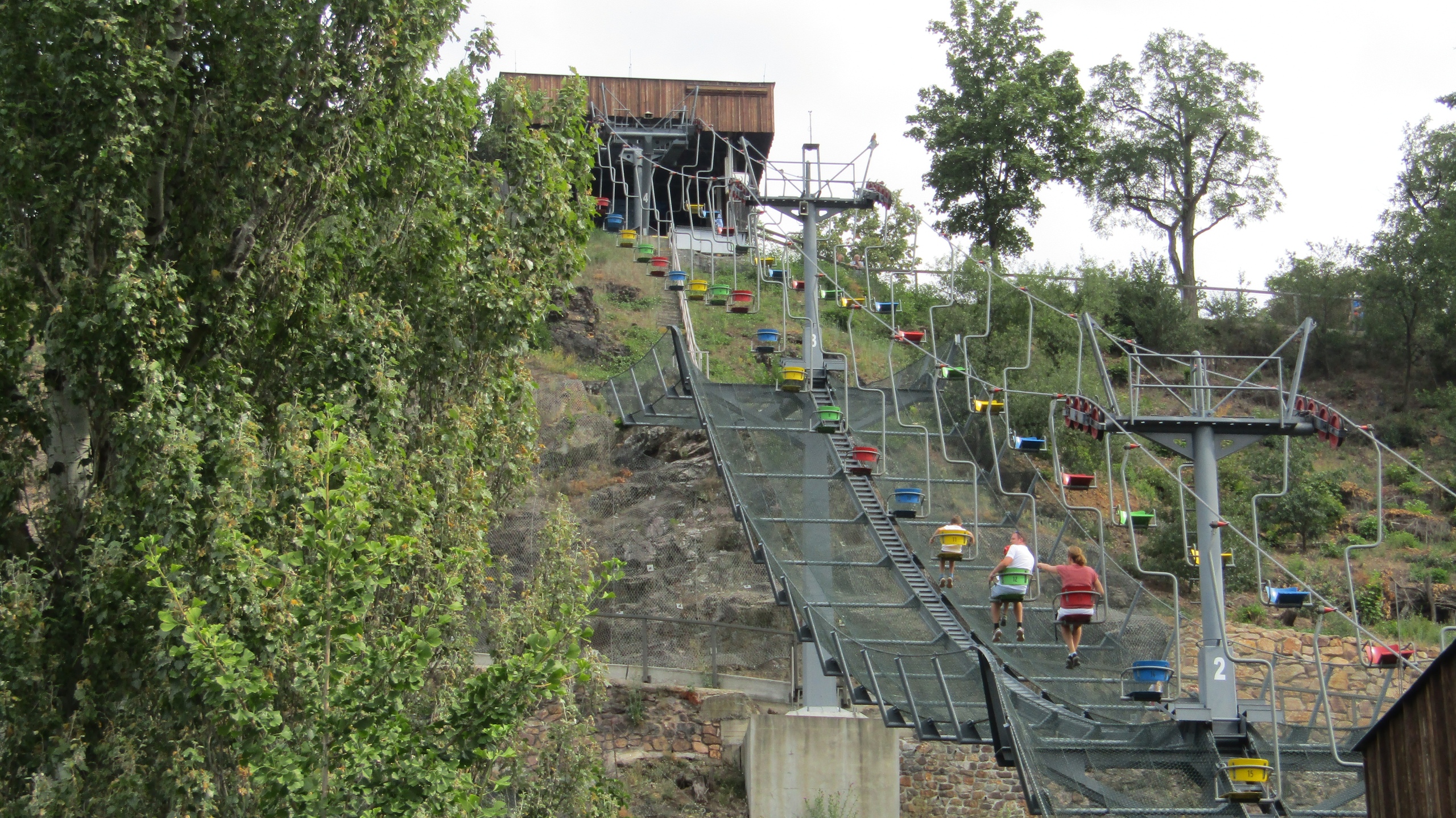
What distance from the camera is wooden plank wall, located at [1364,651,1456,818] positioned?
1072 cm

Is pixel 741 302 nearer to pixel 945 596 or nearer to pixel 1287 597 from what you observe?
pixel 945 596

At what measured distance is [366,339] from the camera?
10961 millimetres

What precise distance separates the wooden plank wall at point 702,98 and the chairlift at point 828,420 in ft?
87.1

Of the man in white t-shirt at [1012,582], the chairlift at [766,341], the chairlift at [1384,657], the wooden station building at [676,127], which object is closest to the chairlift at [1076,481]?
the man in white t-shirt at [1012,582]

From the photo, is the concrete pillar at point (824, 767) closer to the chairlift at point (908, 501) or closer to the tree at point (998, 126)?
the chairlift at point (908, 501)

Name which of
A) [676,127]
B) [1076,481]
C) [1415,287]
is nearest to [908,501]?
[1076,481]

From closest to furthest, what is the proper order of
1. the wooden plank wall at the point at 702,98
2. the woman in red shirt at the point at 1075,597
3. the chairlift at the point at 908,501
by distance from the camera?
1. the woman in red shirt at the point at 1075,597
2. the chairlift at the point at 908,501
3. the wooden plank wall at the point at 702,98

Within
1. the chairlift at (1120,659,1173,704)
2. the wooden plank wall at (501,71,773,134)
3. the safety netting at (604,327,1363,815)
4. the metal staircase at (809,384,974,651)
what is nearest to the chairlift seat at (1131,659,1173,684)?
the chairlift at (1120,659,1173,704)

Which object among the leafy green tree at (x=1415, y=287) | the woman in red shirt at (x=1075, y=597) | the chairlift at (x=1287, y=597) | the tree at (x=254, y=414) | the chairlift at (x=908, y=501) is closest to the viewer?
the tree at (x=254, y=414)

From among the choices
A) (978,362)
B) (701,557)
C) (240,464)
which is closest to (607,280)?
(978,362)

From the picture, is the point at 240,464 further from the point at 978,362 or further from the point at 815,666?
the point at 978,362

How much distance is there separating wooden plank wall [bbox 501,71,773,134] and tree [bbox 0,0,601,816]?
3278 cm

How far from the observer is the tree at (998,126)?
40.6 m

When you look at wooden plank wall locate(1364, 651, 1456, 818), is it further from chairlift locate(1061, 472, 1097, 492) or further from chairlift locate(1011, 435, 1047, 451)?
chairlift locate(1011, 435, 1047, 451)
